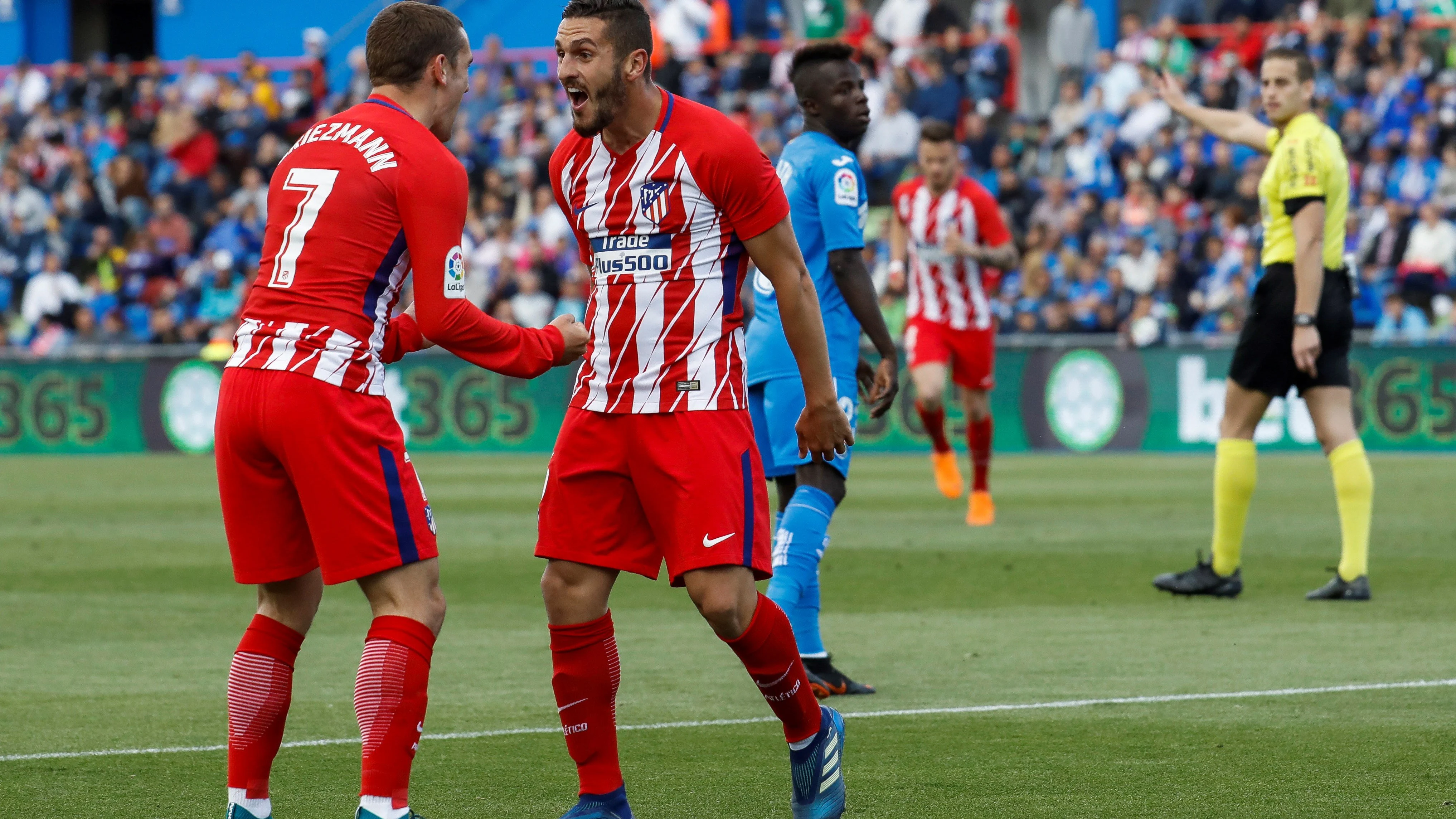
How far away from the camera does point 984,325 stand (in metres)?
14.0

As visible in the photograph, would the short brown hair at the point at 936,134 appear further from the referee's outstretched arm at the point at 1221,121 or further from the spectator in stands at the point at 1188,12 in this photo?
the spectator in stands at the point at 1188,12

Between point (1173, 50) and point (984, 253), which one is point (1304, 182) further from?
point (1173, 50)

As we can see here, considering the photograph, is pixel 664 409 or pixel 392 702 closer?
pixel 392 702

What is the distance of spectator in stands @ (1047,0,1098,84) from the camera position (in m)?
26.4

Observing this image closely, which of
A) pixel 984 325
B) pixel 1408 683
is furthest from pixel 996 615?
pixel 984 325

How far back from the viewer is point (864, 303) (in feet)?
22.9

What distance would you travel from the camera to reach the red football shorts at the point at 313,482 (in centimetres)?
442

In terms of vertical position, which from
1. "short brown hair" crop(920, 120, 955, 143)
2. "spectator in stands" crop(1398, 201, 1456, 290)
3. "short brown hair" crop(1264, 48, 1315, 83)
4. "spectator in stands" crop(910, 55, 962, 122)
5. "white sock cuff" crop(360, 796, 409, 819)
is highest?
"spectator in stands" crop(910, 55, 962, 122)

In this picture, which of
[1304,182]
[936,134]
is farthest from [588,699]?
[936,134]

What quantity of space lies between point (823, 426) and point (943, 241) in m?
9.11

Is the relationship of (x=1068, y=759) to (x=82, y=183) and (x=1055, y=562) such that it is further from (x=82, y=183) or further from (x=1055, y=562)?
(x=82, y=183)

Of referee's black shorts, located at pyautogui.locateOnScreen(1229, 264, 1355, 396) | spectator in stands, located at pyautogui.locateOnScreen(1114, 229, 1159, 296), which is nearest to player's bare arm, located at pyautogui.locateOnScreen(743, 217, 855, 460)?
referee's black shorts, located at pyautogui.locateOnScreen(1229, 264, 1355, 396)

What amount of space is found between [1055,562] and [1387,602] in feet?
7.52

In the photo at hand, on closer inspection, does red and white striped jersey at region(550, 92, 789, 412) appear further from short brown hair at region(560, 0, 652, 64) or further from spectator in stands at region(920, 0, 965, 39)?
spectator in stands at region(920, 0, 965, 39)
